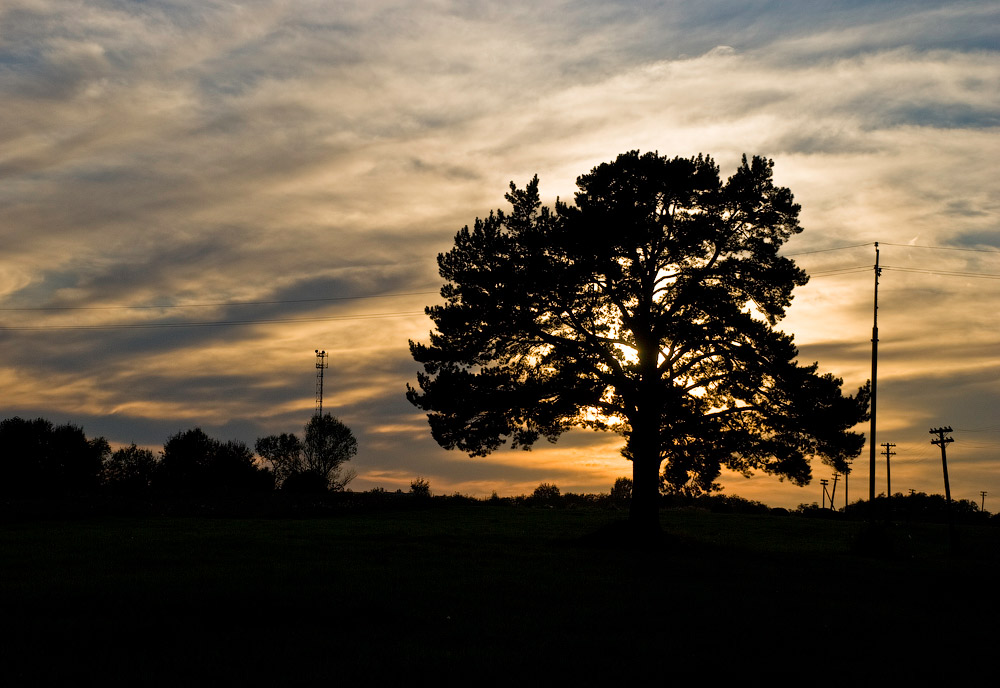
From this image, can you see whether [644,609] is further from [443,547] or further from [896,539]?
[896,539]

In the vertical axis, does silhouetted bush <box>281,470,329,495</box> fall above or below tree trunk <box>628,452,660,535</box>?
below

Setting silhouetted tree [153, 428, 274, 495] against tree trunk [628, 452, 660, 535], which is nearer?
tree trunk [628, 452, 660, 535]

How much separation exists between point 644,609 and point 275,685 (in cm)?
969

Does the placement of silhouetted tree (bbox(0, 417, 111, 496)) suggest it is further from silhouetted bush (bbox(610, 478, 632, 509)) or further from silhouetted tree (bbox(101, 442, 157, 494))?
silhouetted bush (bbox(610, 478, 632, 509))

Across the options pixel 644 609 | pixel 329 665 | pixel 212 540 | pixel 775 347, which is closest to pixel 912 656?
pixel 644 609

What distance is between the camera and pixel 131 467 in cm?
10962

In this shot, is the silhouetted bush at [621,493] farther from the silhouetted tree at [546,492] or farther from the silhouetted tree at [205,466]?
the silhouetted tree at [205,466]

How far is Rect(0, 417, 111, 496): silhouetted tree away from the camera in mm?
97625

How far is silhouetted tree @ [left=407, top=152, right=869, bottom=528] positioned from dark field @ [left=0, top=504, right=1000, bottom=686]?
4846mm

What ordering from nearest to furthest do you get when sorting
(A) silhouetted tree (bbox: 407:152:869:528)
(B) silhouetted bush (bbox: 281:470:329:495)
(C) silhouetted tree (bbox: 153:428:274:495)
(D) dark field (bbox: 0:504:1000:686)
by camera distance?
(D) dark field (bbox: 0:504:1000:686) → (A) silhouetted tree (bbox: 407:152:869:528) → (B) silhouetted bush (bbox: 281:470:329:495) → (C) silhouetted tree (bbox: 153:428:274:495)

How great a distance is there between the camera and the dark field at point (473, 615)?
13898mm

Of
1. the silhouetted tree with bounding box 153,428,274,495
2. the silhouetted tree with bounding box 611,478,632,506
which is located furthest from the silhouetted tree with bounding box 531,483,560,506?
the silhouetted tree with bounding box 153,428,274,495

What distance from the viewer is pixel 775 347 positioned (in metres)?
34.5

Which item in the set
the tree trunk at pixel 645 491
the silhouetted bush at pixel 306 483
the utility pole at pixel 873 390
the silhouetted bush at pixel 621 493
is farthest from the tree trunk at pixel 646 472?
the silhouetted bush at pixel 306 483
